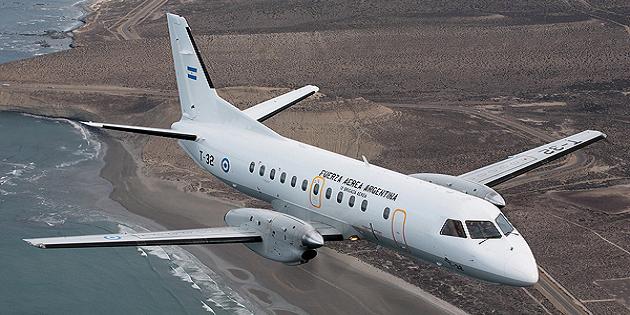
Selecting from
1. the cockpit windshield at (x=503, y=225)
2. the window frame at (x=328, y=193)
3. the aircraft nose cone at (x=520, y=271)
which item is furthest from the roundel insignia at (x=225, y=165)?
the aircraft nose cone at (x=520, y=271)

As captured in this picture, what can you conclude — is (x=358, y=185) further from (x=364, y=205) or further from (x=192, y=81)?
(x=192, y=81)

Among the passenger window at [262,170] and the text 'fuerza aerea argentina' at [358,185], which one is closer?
the text 'fuerza aerea argentina' at [358,185]

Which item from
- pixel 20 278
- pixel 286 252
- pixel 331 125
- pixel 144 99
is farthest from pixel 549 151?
pixel 144 99

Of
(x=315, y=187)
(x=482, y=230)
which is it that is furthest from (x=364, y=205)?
(x=482, y=230)

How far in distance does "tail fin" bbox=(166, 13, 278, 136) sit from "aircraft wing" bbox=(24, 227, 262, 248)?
10.1 m

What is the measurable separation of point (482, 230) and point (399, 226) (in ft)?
11.7

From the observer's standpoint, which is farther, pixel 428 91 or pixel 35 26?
pixel 35 26

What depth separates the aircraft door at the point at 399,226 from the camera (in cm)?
3591

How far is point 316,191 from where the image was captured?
39.5 m

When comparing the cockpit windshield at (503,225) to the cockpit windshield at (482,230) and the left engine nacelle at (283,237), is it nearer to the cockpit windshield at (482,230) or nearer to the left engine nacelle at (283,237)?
the cockpit windshield at (482,230)

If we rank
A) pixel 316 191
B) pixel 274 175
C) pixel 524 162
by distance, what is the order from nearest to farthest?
pixel 316 191 < pixel 274 175 < pixel 524 162

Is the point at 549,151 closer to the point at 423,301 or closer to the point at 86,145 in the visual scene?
the point at 423,301

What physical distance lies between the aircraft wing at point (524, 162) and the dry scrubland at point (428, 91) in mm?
6667

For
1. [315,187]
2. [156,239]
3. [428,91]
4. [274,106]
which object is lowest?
[156,239]
